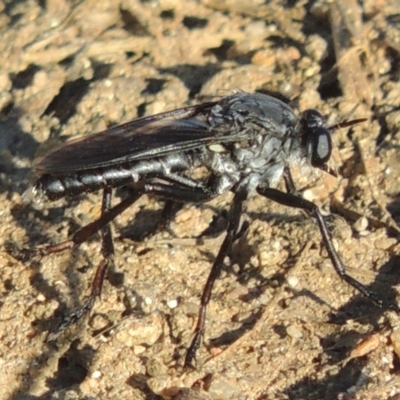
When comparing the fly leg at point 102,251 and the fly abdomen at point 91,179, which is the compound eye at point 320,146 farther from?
the fly leg at point 102,251

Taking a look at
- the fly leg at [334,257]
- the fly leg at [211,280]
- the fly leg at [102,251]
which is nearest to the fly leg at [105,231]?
the fly leg at [102,251]

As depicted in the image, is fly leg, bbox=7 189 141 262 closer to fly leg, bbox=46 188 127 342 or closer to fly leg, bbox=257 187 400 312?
fly leg, bbox=46 188 127 342

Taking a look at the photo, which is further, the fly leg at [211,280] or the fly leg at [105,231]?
the fly leg at [105,231]

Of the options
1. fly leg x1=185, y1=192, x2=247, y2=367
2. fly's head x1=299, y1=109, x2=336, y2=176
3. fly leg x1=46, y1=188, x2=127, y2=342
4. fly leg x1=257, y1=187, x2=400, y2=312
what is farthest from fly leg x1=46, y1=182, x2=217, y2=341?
fly's head x1=299, y1=109, x2=336, y2=176

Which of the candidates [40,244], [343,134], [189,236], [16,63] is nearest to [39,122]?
[16,63]

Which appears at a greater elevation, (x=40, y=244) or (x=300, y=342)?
(x=40, y=244)

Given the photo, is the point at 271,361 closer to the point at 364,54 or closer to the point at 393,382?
the point at 393,382

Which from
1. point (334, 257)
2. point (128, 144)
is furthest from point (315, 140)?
point (128, 144)
